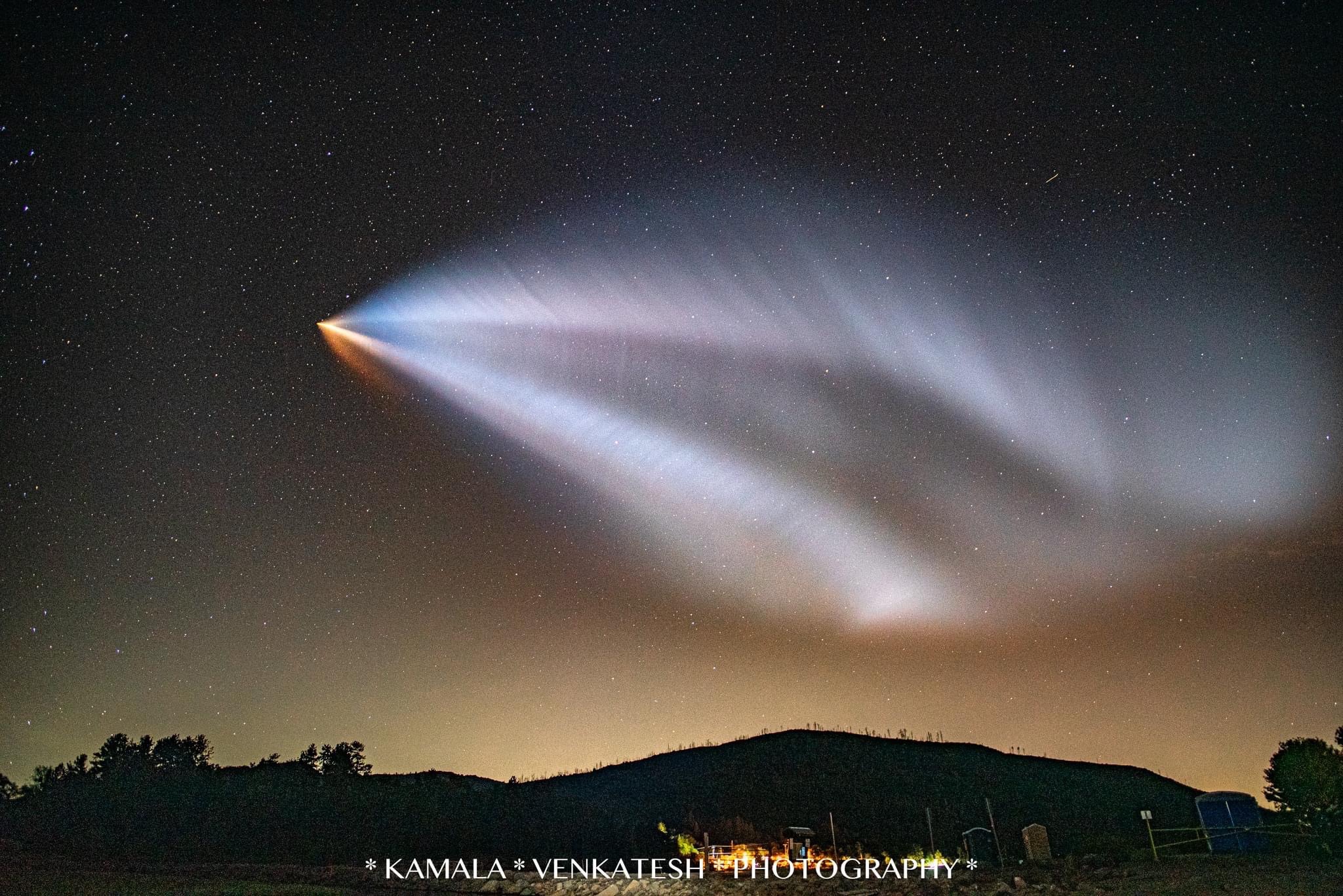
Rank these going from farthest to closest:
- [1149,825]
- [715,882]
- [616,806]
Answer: [616,806] → [1149,825] → [715,882]

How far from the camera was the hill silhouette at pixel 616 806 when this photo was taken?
132 ft

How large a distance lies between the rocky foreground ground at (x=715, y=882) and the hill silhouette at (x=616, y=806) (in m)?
6.38

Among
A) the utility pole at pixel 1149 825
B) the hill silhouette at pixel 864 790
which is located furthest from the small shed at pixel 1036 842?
the hill silhouette at pixel 864 790

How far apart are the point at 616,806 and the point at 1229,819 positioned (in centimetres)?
4831

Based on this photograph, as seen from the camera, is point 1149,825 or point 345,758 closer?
point 1149,825

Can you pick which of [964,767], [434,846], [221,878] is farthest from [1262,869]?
[964,767]

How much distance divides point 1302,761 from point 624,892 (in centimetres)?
1907

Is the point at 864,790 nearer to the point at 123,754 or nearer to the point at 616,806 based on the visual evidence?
the point at 616,806

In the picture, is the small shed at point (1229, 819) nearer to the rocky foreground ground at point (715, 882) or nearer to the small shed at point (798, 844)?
the rocky foreground ground at point (715, 882)

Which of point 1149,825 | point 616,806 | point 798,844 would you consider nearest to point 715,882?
point 1149,825

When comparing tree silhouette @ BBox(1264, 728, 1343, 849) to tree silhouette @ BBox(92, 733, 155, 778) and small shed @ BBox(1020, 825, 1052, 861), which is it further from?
tree silhouette @ BBox(92, 733, 155, 778)

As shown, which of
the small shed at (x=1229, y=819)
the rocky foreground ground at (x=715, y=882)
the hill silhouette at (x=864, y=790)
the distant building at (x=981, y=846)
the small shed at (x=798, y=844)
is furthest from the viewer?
the hill silhouette at (x=864, y=790)

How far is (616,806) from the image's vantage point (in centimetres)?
6406

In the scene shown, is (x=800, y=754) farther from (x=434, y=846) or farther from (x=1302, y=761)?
(x=1302, y=761)
